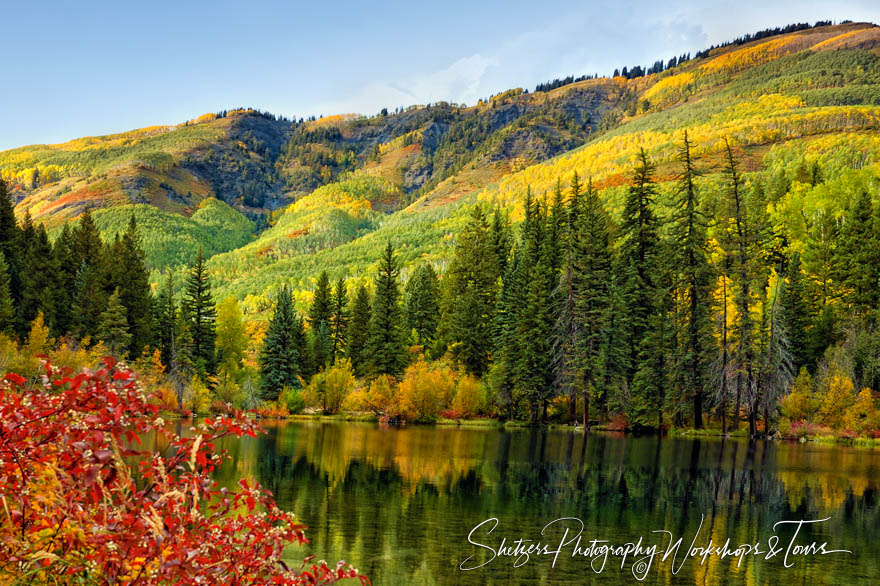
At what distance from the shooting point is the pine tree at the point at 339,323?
271ft

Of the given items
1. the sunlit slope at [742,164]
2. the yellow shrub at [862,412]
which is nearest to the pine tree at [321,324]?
the sunlit slope at [742,164]

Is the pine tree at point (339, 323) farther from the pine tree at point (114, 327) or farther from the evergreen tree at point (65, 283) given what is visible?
the evergreen tree at point (65, 283)

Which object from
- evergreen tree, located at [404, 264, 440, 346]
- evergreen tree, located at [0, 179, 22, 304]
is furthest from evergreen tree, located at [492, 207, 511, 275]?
evergreen tree, located at [0, 179, 22, 304]

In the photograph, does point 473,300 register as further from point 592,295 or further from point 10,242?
point 10,242

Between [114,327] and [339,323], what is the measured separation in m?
29.0

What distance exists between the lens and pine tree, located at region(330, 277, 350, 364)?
8256 centimetres

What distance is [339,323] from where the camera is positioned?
85.4m

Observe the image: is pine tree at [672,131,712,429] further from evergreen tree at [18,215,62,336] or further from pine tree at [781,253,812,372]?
evergreen tree at [18,215,62,336]

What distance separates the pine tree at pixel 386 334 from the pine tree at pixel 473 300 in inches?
199

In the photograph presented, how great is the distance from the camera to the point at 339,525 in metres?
17.3

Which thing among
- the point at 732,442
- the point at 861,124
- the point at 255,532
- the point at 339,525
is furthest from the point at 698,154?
the point at 255,532

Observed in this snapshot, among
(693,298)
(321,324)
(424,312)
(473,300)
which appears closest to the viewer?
(693,298)

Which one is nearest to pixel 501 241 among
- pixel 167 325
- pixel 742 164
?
pixel 167 325

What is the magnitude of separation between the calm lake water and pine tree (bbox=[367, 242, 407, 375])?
94.7ft
